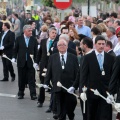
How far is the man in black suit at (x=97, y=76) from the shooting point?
12.4 meters

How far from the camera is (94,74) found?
12406 millimetres

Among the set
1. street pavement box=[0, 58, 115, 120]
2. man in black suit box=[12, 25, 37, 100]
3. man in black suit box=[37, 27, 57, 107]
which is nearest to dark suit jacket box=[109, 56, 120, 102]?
street pavement box=[0, 58, 115, 120]

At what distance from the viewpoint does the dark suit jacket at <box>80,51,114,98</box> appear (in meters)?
12.4

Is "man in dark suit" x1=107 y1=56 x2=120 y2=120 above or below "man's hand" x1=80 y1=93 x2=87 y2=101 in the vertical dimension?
above

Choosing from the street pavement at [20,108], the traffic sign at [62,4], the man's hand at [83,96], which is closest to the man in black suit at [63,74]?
the street pavement at [20,108]

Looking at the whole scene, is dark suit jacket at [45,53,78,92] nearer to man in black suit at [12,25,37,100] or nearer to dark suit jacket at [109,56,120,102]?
dark suit jacket at [109,56,120,102]

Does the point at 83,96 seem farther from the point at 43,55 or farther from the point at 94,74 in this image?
the point at 43,55

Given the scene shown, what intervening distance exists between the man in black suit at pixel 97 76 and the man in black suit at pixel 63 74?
182 cm

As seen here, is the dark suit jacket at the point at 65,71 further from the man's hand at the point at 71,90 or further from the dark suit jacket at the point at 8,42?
the dark suit jacket at the point at 8,42

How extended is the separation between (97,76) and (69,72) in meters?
2.01

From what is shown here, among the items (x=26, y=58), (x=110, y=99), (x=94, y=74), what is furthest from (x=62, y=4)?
(x=110, y=99)

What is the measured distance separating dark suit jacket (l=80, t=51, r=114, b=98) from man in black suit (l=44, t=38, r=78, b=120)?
5.99 ft

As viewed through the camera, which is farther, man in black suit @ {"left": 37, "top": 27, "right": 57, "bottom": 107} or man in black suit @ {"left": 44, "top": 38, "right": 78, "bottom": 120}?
man in black suit @ {"left": 37, "top": 27, "right": 57, "bottom": 107}

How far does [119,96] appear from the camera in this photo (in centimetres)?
1129
